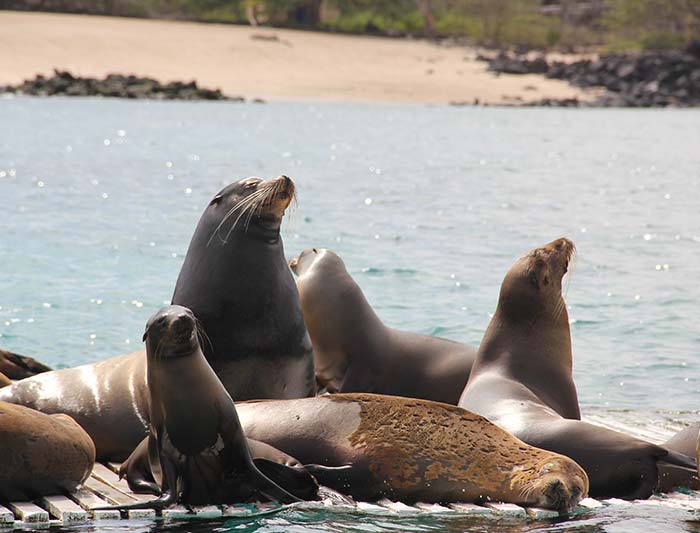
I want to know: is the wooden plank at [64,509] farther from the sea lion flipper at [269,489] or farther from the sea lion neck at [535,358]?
the sea lion neck at [535,358]

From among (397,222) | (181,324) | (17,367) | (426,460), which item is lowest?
(397,222)

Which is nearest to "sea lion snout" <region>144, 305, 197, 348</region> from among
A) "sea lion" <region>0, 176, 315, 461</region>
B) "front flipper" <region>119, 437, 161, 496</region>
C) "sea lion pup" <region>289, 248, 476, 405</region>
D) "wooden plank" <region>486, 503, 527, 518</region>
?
"front flipper" <region>119, 437, 161, 496</region>

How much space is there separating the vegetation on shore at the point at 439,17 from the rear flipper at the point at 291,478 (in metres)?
54.3

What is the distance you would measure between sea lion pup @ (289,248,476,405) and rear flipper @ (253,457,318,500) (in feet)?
6.82

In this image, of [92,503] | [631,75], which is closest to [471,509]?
[92,503]

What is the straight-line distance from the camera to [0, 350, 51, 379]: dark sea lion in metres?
6.84

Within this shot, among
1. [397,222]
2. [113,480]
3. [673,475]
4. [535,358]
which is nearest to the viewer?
[113,480]

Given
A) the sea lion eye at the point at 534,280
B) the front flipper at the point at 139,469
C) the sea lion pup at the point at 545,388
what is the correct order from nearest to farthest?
the front flipper at the point at 139,469 → the sea lion pup at the point at 545,388 → the sea lion eye at the point at 534,280

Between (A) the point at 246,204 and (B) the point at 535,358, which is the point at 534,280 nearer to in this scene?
(B) the point at 535,358

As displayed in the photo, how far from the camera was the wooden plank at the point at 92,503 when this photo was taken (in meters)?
4.72

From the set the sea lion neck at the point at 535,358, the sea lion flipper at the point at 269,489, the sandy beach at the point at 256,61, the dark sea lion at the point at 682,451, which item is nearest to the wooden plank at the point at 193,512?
the sea lion flipper at the point at 269,489

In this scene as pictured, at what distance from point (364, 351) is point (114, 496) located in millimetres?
2465

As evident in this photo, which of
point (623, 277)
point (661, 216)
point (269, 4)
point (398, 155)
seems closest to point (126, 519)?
point (623, 277)

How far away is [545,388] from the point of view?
20.4 feet
